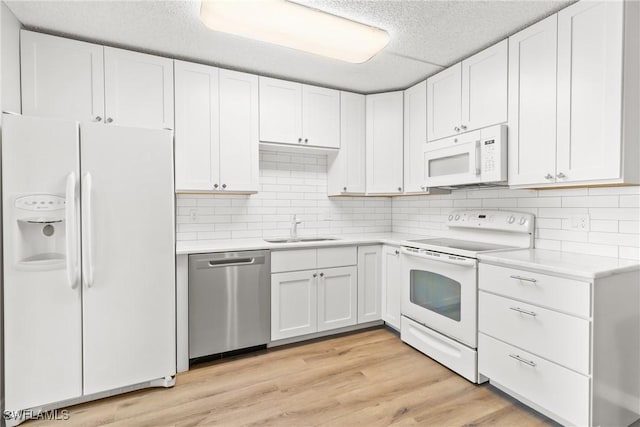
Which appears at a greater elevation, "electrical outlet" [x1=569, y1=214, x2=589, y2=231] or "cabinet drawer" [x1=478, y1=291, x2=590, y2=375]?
"electrical outlet" [x1=569, y1=214, x2=589, y2=231]

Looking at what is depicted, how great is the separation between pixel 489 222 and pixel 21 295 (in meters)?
3.18

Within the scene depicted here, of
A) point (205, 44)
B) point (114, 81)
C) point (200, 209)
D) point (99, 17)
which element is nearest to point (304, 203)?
point (200, 209)

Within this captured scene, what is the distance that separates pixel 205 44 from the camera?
2451 mm

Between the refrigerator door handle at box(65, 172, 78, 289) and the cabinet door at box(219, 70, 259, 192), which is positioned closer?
the refrigerator door handle at box(65, 172, 78, 289)

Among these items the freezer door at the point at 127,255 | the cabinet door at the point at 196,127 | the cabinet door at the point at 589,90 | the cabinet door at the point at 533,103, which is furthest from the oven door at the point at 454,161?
the freezer door at the point at 127,255

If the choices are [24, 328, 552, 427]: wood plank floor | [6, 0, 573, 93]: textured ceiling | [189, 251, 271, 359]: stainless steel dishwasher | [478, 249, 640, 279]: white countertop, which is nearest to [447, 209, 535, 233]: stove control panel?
[478, 249, 640, 279]: white countertop

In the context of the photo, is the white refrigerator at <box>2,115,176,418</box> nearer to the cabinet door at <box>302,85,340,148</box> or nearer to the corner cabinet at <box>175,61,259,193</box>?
the corner cabinet at <box>175,61,259,193</box>

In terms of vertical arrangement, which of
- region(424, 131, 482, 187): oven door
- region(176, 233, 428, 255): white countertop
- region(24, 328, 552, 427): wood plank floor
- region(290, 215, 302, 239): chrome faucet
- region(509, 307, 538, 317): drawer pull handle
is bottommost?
region(24, 328, 552, 427): wood plank floor

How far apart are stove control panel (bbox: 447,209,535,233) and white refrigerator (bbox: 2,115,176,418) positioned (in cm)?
238

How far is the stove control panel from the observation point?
2.43 metres

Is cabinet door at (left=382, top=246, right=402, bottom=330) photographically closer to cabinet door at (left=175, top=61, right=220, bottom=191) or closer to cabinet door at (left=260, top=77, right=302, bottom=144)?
cabinet door at (left=260, top=77, right=302, bottom=144)

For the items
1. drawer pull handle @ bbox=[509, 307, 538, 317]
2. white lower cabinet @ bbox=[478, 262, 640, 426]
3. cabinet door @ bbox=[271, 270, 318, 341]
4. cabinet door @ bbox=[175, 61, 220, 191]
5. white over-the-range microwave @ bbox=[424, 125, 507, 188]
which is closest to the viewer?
white lower cabinet @ bbox=[478, 262, 640, 426]

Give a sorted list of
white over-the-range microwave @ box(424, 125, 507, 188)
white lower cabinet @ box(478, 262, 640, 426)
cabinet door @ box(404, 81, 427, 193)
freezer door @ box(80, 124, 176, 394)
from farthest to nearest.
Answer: cabinet door @ box(404, 81, 427, 193) < white over-the-range microwave @ box(424, 125, 507, 188) < freezer door @ box(80, 124, 176, 394) < white lower cabinet @ box(478, 262, 640, 426)

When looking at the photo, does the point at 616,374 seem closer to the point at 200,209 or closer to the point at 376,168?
the point at 376,168
